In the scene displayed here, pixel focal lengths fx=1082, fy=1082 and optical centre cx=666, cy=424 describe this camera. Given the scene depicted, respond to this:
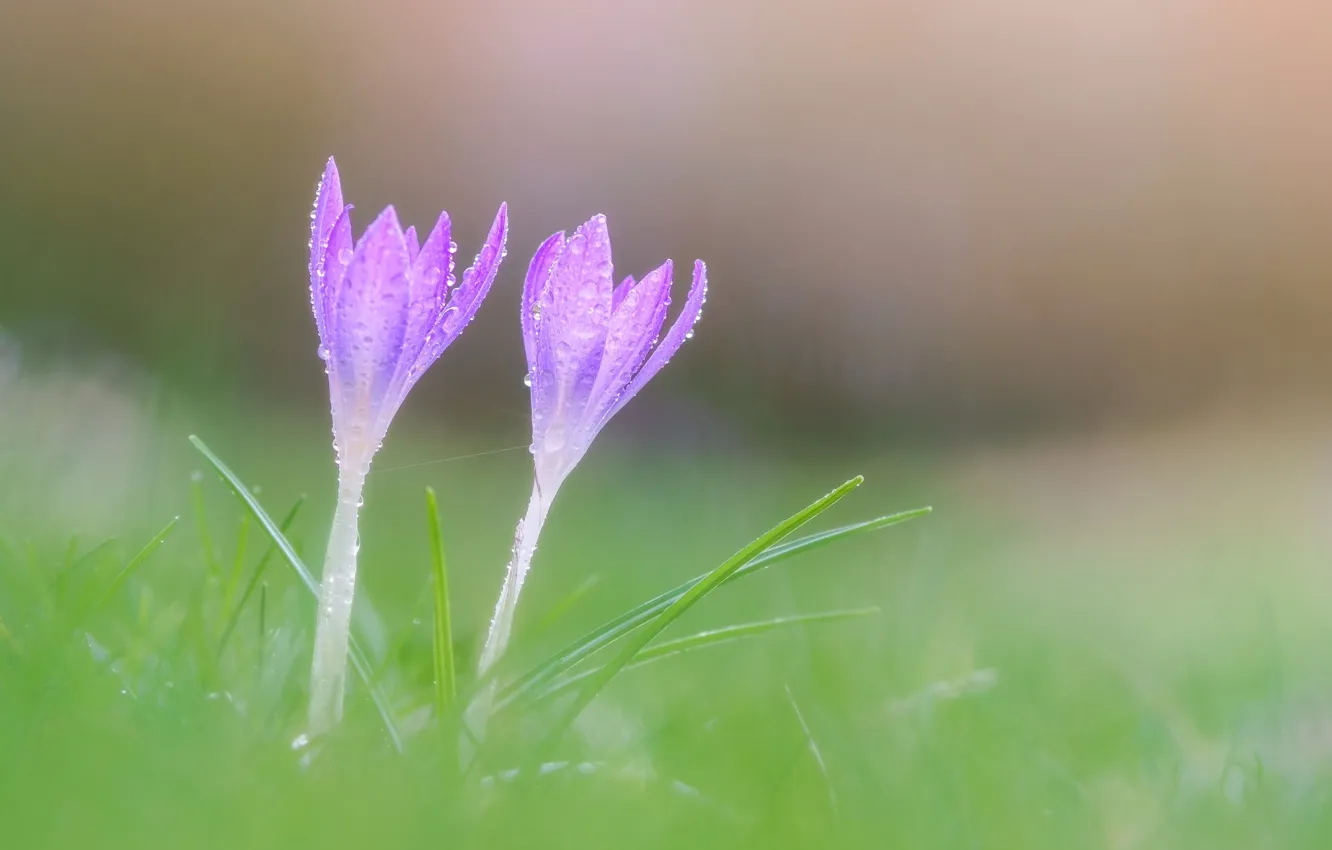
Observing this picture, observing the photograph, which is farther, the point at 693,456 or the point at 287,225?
the point at 287,225

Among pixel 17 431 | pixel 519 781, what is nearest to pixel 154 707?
pixel 519 781

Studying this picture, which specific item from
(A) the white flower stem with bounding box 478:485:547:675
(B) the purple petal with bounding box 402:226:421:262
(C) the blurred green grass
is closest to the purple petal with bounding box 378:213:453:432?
(B) the purple petal with bounding box 402:226:421:262

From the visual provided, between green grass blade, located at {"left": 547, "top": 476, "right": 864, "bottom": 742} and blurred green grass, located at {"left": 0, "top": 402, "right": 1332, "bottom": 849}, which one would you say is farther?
green grass blade, located at {"left": 547, "top": 476, "right": 864, "bottom": 742}

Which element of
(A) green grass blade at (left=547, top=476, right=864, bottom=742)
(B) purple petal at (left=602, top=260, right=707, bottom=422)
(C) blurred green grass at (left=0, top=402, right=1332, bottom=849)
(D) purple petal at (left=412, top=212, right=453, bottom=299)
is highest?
(D) purple petal at (left=412, top=212, right=453, bottom=299)

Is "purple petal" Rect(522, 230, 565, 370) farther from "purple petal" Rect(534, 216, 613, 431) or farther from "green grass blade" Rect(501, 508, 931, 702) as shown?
"green grass blade" Rect(501, 508, 931, 702)

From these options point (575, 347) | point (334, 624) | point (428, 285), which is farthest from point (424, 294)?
point (334, 624)

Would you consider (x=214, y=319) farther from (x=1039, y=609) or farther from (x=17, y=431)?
(x=1039, y=609)

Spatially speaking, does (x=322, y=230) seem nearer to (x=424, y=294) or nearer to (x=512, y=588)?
(x=424, y=294)
